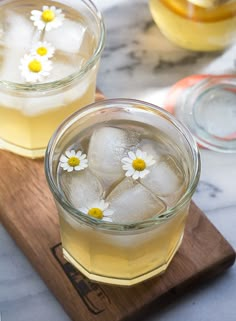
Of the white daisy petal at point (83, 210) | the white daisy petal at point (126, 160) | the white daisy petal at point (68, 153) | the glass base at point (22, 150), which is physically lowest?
the glass base at point (22, 150)

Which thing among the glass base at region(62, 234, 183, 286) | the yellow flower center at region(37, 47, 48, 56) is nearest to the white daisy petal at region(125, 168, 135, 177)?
the glass base at region(62, 234, 183, 286)

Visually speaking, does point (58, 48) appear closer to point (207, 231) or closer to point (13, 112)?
point (13, 112)

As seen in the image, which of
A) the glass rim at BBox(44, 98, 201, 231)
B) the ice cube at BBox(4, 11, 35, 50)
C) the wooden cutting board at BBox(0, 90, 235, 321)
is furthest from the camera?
the ice cube at BBox(4, 11, 35, 50)

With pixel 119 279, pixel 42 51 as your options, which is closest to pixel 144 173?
pixel 119 279

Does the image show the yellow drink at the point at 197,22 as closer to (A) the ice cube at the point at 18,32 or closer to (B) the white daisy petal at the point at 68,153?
(A) the ice cube at the point at 18,32

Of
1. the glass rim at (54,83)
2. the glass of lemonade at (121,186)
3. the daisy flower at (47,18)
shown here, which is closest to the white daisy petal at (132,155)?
the glass of lemonade at (121,186)

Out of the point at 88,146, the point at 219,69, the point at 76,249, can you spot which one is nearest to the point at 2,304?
the point at 76,249

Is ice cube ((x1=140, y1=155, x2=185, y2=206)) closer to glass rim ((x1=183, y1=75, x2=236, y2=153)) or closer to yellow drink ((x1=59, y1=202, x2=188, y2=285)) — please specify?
yellow drink ((x1=59, y1=202, x2=188, y2=285))
